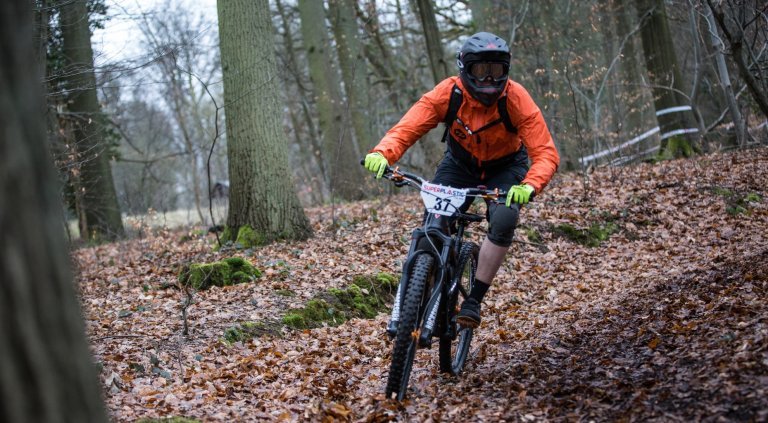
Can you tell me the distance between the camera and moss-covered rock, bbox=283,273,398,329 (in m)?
7.41

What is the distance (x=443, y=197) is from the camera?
498 centimetres

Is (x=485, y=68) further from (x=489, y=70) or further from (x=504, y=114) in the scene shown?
(x=504, y=114)

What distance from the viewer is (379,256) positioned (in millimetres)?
9641

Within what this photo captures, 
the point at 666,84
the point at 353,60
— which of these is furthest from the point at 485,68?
the point at 353,60

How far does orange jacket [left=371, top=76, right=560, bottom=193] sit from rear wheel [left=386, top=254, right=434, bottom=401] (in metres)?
1.04

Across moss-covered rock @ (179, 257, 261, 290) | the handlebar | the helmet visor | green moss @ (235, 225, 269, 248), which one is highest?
the helmet visor

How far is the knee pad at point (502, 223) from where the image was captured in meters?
5.24

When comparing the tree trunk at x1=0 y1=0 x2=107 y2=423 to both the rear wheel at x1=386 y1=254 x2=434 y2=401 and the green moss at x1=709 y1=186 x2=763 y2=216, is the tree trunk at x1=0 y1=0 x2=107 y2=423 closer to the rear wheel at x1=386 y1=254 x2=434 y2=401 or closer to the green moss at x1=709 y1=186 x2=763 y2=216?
the rear wheel at x1=386 y1=254 x2=434 y2=401

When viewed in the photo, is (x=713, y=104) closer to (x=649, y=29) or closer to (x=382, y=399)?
(x=649, y=29)

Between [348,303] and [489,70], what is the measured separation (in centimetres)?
370

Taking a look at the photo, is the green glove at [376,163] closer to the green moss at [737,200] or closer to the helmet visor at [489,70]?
the helmet visor at [489,70]

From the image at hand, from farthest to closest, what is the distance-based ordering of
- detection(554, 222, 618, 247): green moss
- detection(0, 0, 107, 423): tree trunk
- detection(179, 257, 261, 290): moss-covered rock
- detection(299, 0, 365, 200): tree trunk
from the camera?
detection(299, 0, 365, 200): tree trunk, detection(554, 222, 618, 247): green moss, detection(179, 257, 261, 290): moss-covered rock, detection(0, 0, 107, 423): tree trunk

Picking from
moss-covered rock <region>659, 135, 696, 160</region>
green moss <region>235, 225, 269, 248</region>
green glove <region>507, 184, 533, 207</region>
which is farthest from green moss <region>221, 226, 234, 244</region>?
moss-covered rock <region>659, 135, 696, 160</region>

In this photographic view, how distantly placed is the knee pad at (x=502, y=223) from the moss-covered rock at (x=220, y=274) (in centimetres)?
390
